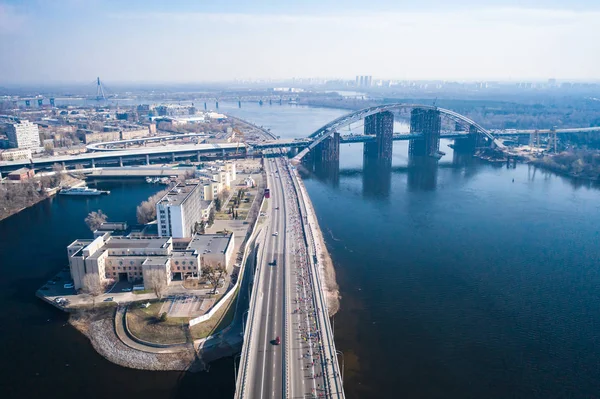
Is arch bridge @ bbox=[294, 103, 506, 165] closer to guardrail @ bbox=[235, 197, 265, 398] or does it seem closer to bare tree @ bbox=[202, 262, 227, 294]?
bare tree @ bbox=[202, 262, 227, 294]

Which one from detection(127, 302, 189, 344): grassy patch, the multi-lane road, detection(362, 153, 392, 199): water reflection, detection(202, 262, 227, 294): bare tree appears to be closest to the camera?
the multi-lane road

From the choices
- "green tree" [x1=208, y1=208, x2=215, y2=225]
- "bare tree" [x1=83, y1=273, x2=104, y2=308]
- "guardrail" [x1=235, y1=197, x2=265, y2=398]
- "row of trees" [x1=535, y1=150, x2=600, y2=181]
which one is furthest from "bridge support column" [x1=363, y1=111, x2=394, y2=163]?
"bare tree" [x1=83, y1=273, x2=104, y2=308]

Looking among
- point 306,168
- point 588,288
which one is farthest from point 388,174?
point 588,288

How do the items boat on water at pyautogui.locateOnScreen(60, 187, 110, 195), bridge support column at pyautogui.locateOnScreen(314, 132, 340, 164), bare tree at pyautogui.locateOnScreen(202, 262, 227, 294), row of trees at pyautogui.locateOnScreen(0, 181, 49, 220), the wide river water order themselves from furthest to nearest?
bridge support column at pyautogui.locateOnScreen(314, 132, 340, 164) → boat on water at pyautogui.locateOnScreen(60, 187, 110, 195) → row of trees at pyautogui.locateOnScreen(0, 181, 49, 220) → bare tree at pyautogui.locateOnScreen(202, 262, 227, 294) → the wide river water

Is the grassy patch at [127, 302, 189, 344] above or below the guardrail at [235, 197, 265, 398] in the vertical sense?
below

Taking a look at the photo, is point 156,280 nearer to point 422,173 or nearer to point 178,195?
point 178,195

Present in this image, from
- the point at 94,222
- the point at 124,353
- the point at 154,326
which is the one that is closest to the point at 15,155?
the point at 94,222
